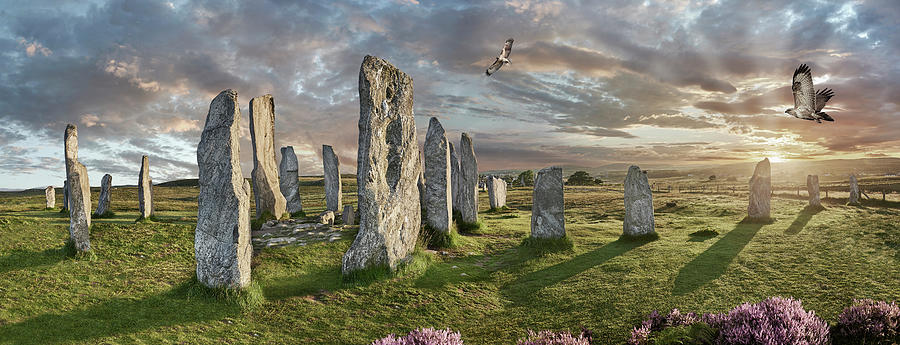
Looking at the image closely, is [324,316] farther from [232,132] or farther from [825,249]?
[825,249]

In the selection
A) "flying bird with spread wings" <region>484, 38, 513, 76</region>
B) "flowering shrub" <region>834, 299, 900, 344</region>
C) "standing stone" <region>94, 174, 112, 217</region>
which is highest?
"flying bird with spread wings" <region>484, 38, 513, 76</region>

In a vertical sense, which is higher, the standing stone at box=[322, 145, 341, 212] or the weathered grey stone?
the standing stone at box=[322, 145, 341, 212]

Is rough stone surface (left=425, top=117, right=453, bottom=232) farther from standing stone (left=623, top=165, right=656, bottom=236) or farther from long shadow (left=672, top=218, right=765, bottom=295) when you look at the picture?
long shadow (left=672, top=218, right=765, bottom=295)

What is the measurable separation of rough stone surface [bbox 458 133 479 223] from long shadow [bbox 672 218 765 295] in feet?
30.7

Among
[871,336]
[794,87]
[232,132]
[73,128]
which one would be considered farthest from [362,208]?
[794,87]

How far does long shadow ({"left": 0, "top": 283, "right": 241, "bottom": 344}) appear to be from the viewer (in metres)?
7.40

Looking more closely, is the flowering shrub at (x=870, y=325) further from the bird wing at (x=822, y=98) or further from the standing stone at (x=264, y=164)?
the standing stone at (x=264, y=164)

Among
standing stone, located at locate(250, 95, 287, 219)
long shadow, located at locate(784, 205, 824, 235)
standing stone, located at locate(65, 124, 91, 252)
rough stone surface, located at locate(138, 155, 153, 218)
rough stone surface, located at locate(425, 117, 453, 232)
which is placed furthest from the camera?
rough stone surface, located at locate(138, 155, 153, 218)

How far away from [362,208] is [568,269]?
19.6 ft

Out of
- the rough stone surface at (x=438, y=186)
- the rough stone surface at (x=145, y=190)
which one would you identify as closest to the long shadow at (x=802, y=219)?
the rough stone surface at (x=438, y=186)

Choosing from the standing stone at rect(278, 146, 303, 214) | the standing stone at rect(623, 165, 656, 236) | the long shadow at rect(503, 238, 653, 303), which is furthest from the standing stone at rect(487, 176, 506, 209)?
the long shadow at rect(503, 238, 653, 303)

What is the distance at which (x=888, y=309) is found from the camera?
642 cm

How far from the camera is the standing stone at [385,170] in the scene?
10.8 metres

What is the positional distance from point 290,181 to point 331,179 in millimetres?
2403
